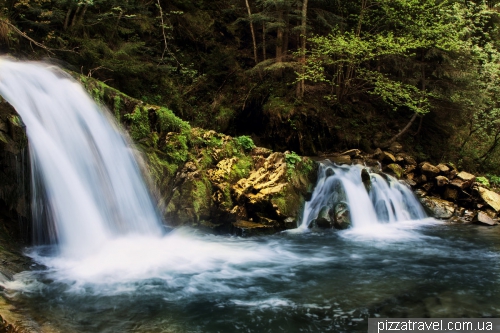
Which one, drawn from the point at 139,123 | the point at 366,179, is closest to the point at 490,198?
the point at 366,179

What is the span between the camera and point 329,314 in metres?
4.59

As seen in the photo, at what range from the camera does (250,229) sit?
321 inches

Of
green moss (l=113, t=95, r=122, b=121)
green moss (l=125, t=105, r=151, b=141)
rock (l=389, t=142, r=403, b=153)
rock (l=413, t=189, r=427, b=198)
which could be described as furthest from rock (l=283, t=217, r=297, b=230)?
rock (l=389, t=142, r=403, b=153)

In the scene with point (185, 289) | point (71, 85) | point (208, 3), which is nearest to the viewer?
point (185, 289)

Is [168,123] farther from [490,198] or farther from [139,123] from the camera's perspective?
[490,198]

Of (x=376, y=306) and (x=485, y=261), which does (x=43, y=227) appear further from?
(x=485, y=261)

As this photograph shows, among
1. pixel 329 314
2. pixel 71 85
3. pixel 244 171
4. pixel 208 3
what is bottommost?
pixel 329 314

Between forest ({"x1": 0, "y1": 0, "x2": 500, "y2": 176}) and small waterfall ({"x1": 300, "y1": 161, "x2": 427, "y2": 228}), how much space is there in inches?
148

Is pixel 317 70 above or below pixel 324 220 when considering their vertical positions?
above

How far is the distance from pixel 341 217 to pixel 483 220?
404 centimetres

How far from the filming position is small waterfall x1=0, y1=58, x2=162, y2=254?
20.3 feet

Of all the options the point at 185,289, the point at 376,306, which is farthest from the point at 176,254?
the point at 376,306

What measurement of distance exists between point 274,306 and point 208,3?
16.0 m

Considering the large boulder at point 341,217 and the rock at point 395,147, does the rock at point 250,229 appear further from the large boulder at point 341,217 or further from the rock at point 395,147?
the rock at point 395,147
